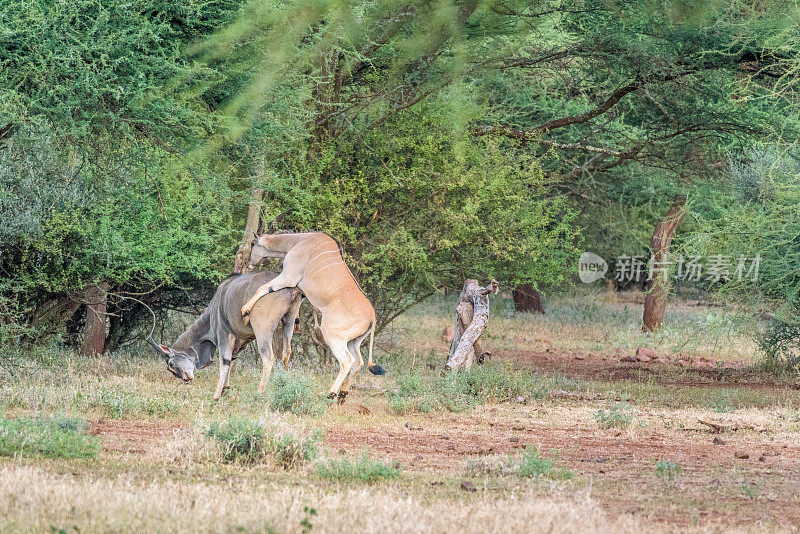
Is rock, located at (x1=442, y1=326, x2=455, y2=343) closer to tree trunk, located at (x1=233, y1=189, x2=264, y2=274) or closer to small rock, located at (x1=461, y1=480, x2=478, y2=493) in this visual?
tree trunk, located at (x1=233, y1=189, x2=264, y2=274)

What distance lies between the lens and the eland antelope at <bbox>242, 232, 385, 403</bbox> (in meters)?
12.6

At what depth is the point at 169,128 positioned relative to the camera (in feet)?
40.9

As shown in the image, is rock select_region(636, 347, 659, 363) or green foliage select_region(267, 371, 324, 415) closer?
green foliage select_region(267, 371, 324, 415)

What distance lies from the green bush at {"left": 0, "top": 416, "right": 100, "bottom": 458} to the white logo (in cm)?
2691

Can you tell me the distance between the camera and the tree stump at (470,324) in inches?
→ 621

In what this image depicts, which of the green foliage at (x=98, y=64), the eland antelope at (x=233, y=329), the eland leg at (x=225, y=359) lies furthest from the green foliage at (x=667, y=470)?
the green foliage at (x=98, y=64)

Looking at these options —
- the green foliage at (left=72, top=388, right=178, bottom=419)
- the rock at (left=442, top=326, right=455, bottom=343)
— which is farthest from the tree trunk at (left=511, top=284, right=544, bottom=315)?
the green foliage at (left=72, top=388, right=178, bottom=419)

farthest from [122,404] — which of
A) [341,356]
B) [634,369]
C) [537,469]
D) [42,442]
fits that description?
[634,369]

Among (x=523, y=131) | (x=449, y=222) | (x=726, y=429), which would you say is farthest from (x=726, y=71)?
(x=726, y=429)

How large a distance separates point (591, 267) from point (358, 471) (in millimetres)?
30746

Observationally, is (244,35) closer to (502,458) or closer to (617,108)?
(502,458)

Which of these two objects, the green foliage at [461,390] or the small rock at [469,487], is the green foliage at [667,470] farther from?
the green foliage at [461,390]

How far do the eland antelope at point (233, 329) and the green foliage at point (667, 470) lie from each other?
5478 mm

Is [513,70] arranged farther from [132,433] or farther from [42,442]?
[42,442]
